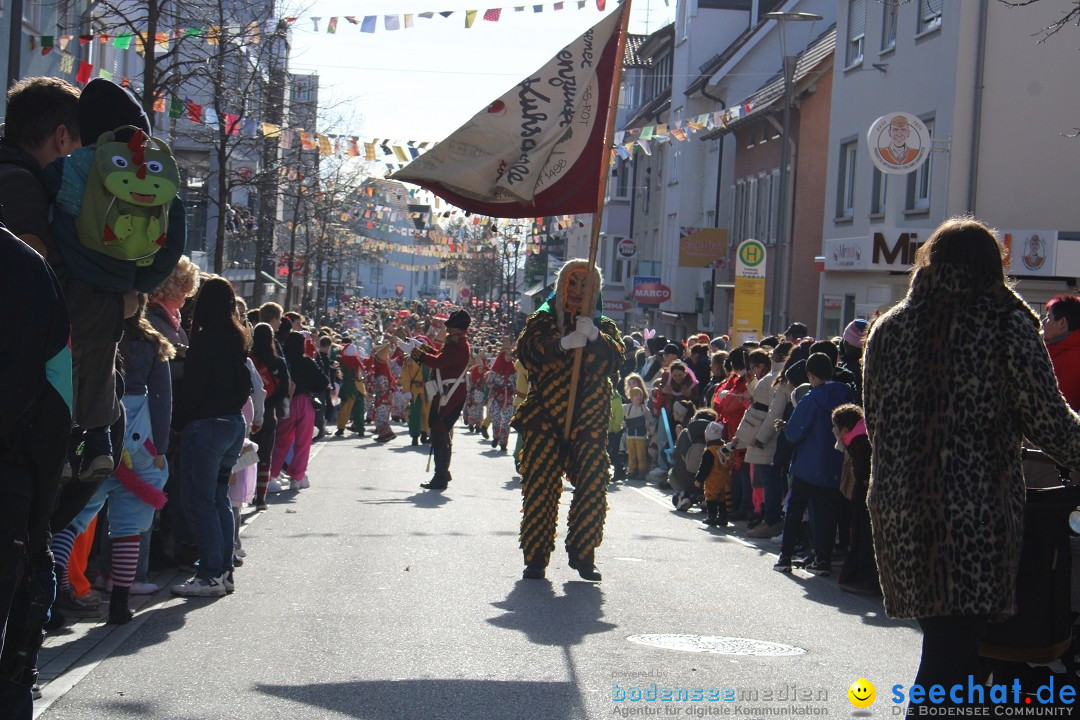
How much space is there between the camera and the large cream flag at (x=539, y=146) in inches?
371

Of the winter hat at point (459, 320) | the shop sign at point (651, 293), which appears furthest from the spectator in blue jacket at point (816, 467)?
the shop sign at point (651, 293)

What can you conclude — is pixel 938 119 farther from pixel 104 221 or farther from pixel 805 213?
pixel 104 221

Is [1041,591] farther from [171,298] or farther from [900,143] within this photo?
[900,143]

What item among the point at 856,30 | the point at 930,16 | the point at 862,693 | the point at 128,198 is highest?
the point at 856,30

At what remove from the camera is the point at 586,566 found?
963cm

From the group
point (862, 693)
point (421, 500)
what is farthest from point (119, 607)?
point (421, 500)

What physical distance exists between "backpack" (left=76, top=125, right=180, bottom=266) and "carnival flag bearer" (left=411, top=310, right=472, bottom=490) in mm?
11308

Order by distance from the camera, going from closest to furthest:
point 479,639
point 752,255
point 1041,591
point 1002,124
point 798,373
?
point 1041,591
point 479,639
point 798,373
point 1002,124
point 752,255

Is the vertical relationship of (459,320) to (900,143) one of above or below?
below

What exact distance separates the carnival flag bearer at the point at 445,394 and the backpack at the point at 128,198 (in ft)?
37.1

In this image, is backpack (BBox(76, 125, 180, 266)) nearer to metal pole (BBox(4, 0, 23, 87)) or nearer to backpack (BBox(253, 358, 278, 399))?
backpack (BBox(253, 358, 278, 399))

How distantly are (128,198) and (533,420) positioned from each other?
4.83 meters

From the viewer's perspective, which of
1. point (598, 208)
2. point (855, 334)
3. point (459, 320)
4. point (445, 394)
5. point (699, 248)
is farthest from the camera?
point (699, 248)

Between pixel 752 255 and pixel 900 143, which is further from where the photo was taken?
pixel 752 255
